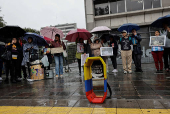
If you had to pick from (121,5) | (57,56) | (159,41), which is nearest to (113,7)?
(121,5)

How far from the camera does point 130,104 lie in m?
3.04

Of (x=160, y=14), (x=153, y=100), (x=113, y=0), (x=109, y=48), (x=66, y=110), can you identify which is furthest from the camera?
(x=113, y=0)

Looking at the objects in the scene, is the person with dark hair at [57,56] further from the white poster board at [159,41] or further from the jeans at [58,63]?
the white poster board at [159,41]

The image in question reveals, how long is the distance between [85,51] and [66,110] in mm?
4956

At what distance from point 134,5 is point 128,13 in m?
1.22

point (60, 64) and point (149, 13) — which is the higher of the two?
point (149, 13)

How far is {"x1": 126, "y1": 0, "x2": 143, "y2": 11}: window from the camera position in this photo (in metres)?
14.6

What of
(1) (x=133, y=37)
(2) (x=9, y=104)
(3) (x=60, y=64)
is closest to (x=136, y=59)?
(1) (x=133, y=37)


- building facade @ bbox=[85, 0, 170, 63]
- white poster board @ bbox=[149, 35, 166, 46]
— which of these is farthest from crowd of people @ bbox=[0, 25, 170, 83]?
building facade @ bbox=[85, 0, 170, 63]

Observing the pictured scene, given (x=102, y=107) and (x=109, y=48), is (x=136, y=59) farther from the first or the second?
(x=102, y=107)

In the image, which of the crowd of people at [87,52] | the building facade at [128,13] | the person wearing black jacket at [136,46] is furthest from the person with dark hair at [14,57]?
the building facade at [128,13]

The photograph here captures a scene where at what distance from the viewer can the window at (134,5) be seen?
1461 centimetres

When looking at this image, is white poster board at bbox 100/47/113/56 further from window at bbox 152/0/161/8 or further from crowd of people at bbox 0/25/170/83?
window at bbox 152/0/161/8

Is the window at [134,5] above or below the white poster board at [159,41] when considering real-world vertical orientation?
above
